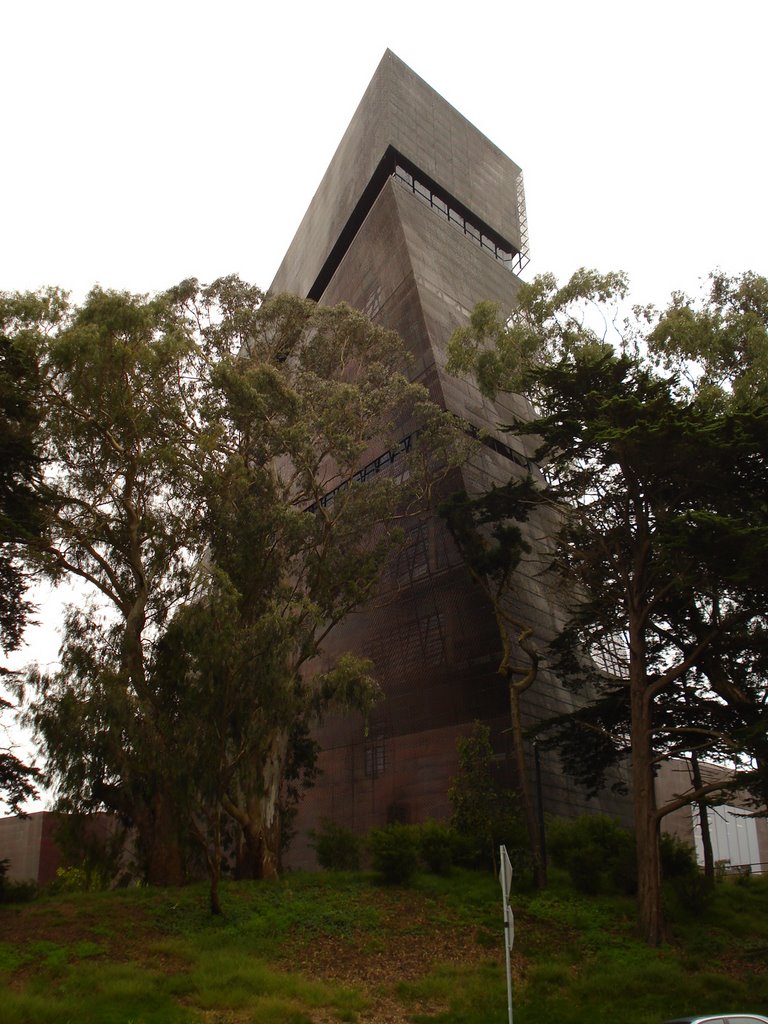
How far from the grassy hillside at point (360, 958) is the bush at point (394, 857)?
1.48ft

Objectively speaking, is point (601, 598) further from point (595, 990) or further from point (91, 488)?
point (91, 488)

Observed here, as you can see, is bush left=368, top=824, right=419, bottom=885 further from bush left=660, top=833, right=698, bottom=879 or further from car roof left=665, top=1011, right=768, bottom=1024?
car roof left=665, top=1011, right=768, bottom=1024

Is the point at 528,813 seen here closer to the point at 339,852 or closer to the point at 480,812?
the point at 480,812

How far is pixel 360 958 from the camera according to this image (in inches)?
643

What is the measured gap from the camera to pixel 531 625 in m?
30.6

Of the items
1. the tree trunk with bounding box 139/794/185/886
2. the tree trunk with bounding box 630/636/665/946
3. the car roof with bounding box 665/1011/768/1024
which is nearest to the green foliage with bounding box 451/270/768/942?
the tree trunk with bounding box 630/636/665/946

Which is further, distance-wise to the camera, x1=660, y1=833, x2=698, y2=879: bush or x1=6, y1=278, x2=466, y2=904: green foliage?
x1=660, y1=833, x2=698, y2=879: bush

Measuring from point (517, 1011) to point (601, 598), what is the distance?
11.2 m

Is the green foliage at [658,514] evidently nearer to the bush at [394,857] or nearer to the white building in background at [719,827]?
the bush at [394,857]

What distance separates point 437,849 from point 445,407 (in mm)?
17114

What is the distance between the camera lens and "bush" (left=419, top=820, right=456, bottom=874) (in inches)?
878

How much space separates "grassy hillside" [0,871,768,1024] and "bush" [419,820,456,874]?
0.81 metres

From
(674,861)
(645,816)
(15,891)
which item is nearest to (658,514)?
(645,816)

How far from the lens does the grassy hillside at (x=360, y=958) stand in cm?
1351
